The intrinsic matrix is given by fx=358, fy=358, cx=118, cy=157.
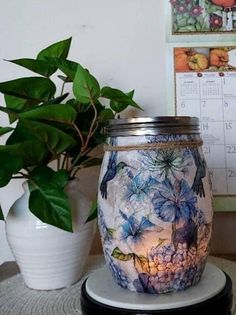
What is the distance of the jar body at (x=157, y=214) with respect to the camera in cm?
41

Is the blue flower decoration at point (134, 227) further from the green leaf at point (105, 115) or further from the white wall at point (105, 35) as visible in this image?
the white wall at point (105, 35)

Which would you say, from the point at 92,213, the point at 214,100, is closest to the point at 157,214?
the point at 92,213

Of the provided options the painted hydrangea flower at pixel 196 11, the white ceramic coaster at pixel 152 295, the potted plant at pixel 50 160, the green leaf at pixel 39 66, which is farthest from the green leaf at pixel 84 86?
the painted hydrangea flower at pixel 196 11

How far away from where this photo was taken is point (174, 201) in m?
0.41

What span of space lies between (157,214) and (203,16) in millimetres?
502

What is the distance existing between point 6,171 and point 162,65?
42 cm

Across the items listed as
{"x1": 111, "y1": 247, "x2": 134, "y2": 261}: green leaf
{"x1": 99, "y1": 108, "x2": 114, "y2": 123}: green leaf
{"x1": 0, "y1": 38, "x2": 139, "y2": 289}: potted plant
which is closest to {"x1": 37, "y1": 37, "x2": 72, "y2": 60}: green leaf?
{"x1": 0, "y1": 38, "x2": 139, "y2": 289}: potted plant

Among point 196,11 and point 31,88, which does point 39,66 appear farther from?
point 196,11

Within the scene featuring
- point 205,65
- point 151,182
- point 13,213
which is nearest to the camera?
point 151,182

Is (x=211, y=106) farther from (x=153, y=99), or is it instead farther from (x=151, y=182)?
(x=151, y=182)

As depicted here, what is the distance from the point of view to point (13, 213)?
55 cm

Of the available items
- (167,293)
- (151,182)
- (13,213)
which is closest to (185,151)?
(151,182)

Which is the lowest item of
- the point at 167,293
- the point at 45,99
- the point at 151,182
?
the point at 167,293

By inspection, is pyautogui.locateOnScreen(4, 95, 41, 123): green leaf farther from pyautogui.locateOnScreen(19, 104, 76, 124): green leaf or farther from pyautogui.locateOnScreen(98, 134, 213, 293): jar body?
pyautogui.locateOnScreen(98, 134, 213, 293): jar body
